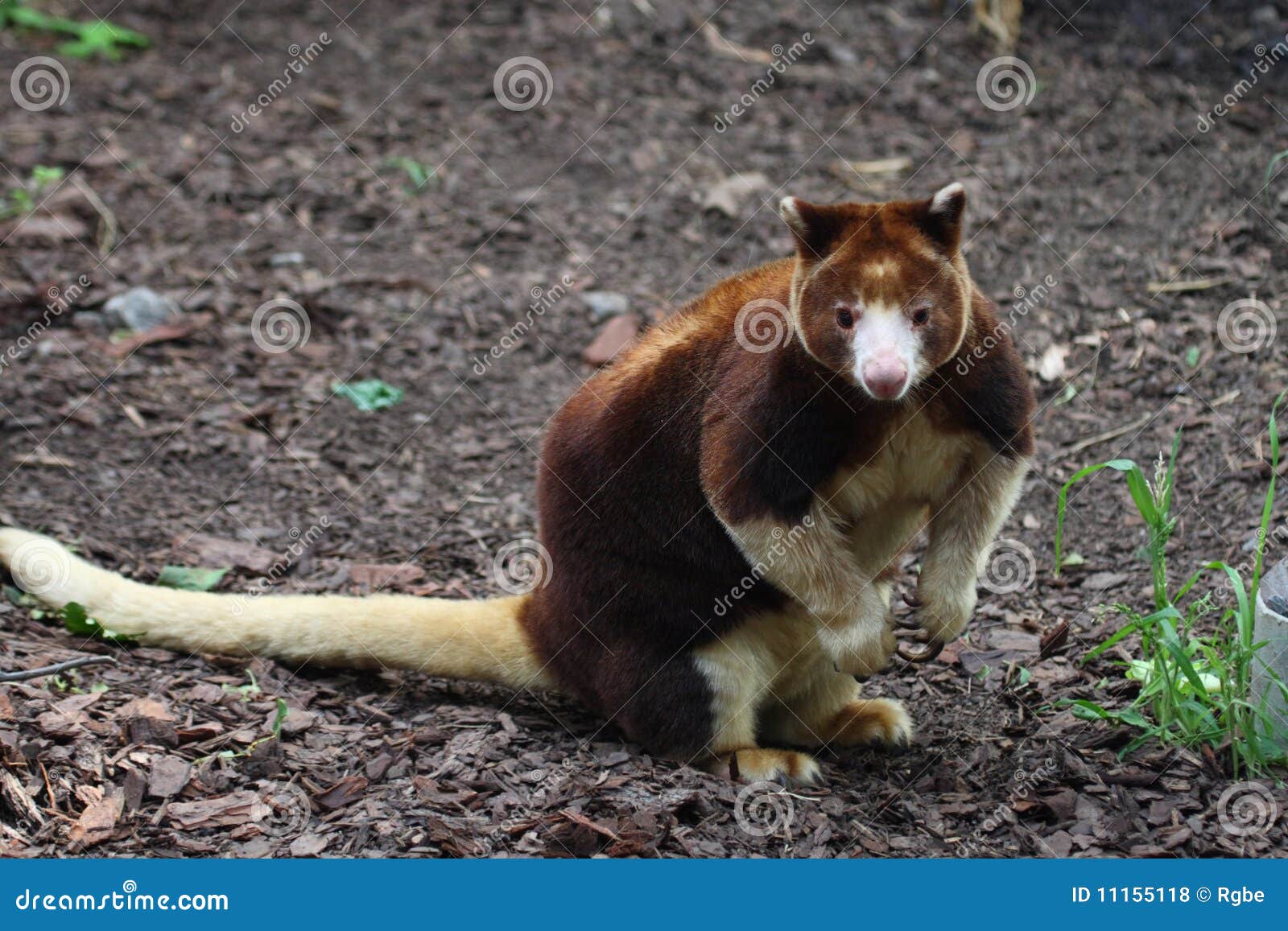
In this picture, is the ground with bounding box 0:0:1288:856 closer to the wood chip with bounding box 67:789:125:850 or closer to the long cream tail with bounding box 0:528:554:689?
the wood chip with bounding box 67:789:125:850

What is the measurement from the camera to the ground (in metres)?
4.83

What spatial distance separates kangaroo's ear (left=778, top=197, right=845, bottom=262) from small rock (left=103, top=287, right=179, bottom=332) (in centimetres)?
→ 523

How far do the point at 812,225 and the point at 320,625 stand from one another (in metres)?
2.69

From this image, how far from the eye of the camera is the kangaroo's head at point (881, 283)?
4.51m

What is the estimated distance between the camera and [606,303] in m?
8.75

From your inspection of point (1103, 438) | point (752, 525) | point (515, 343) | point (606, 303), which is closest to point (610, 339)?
point (606, 303)

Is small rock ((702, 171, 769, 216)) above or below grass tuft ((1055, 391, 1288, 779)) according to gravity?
above

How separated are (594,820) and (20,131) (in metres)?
8.18

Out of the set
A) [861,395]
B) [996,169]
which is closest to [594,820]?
[861,395]

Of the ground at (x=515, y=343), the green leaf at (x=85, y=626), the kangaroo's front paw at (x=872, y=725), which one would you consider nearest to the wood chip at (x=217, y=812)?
the ground at (x=515, y=343)

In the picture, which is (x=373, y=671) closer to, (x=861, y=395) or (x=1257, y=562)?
(x=861, y=395)

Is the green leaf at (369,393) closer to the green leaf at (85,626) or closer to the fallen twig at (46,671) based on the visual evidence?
the green leaf at (85,626)

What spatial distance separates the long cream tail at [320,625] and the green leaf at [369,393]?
2.27m

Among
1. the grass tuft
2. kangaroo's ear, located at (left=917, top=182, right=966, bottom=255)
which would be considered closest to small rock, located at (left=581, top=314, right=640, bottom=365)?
kangaroo's ear, located at (left=917, top=182, right=966, bottom=255)
